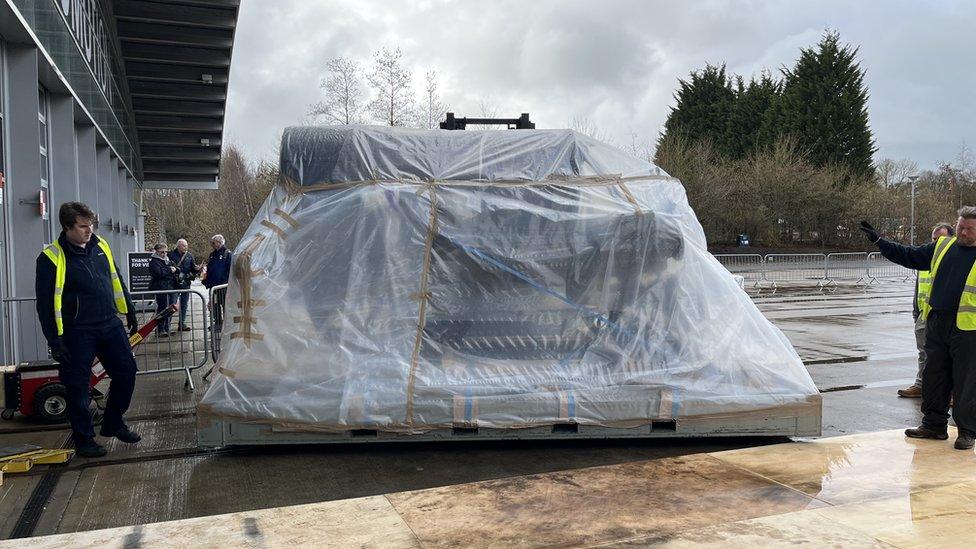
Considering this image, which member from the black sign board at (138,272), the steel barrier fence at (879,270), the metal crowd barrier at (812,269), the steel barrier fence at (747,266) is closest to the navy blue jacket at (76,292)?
the black sign board at (138,272)

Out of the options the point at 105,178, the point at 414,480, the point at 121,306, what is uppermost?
the point at 105,178

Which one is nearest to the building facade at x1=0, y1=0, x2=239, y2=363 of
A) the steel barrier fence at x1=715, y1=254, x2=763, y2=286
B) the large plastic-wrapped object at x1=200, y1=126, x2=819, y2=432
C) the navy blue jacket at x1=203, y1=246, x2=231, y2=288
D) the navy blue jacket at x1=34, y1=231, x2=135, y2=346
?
the navy blue jacket at x1=203, y1=246, x2=231, y2=288

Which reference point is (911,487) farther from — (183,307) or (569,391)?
(183,307)

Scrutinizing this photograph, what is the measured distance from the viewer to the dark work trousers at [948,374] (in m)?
5.49

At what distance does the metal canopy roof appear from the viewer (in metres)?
17.3

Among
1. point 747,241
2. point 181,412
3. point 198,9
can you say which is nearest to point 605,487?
point 181,412

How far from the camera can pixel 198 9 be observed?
1695cm

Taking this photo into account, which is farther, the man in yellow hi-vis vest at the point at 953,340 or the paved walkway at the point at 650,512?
the man in yellow hi-vis vest at the point at 953,340

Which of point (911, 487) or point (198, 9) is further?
point (198, 9)

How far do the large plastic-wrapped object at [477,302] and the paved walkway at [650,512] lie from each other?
0.73 metres

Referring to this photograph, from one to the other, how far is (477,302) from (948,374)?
11.8 ft

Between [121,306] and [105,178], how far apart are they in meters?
13.3

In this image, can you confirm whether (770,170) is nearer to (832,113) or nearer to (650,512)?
(832,113)

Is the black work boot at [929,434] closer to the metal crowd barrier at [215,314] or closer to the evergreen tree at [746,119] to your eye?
the metal crowd barrier at [215,314]
